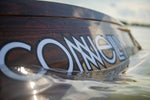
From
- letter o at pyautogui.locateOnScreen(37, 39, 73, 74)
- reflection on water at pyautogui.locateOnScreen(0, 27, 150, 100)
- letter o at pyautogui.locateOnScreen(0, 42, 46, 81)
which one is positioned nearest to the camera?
reflection on water at pyautogui.locateOnScreen(0, 27, 150, 100)

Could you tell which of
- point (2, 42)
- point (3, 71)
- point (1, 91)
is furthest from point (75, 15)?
point (1, 91)

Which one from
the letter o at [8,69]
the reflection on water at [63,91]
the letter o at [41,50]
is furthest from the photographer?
the letter o at [41,50]

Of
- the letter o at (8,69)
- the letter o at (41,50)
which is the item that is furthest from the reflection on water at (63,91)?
the letter o at (41,50)

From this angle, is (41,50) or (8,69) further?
(41,50)

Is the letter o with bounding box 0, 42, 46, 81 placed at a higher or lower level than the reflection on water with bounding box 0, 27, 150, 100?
higher

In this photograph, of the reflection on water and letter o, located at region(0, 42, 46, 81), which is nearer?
the reflection on water

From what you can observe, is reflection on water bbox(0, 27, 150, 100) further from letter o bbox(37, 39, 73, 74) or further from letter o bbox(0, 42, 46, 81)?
letter o bbox(37, 39, 73, 74)

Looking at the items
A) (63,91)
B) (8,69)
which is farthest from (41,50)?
(63,91)

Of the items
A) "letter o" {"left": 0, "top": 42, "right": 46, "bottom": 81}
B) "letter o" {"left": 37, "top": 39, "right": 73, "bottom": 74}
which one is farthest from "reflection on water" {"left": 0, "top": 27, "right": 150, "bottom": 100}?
"letter o" {"left": 37, "top": 39, "right": 73, "bottom": 74}

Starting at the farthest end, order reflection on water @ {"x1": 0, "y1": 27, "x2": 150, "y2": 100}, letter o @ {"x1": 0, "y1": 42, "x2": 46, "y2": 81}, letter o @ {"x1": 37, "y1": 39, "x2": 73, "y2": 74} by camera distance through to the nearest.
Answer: letter o @ {"x1": 37, "y1": 39, "x2": 73, "y2": 74} → letter o @ {"x1": 0, "y1": 42, "x2": 46, "y2": 81} → reflection on water @ {"x1": 0, "y1": 27, "x2": 150, "y2": 100}

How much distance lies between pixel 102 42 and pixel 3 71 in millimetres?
1295

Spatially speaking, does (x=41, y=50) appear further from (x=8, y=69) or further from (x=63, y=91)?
(x=63, y=91)

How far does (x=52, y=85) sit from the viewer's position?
1129 mm

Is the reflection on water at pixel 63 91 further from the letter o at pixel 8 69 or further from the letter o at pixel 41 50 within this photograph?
the letter o at pixel 41 50
